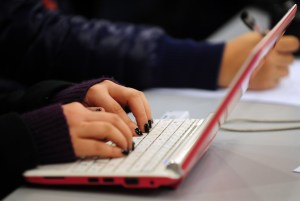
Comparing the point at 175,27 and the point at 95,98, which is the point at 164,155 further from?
the point at 175,27

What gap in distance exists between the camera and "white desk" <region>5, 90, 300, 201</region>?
1.93ft

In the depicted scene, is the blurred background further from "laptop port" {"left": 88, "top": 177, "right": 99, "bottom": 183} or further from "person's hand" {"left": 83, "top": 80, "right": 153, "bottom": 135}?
"laptop port" {"left": 88, "top": 177, "right": 99, "bottom": 183}

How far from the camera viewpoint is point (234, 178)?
627 mm

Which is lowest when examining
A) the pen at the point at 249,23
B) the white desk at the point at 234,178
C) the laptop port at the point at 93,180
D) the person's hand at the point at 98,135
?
the white desk at the point at 234,178

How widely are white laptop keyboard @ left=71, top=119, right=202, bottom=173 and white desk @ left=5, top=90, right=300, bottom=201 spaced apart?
3cm

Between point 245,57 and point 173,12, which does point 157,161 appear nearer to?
point 245,57

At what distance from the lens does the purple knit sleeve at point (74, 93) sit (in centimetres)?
75

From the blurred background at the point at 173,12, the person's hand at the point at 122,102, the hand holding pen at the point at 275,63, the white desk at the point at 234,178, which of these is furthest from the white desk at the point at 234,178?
the blurred background at the point at 173,12

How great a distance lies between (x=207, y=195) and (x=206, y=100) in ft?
1.30

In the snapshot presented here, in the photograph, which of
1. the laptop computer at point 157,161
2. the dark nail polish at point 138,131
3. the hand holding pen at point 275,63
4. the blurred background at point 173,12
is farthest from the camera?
the blurred background at point 173,12

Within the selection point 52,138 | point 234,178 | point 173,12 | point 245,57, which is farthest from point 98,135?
point 173,12

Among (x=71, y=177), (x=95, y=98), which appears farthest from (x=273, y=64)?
(x=71, y=177)

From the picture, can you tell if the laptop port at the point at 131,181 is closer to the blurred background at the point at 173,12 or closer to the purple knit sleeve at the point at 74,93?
the purple knit sleeve at the point at 74,93

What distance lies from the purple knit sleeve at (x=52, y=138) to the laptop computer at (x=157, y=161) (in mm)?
11
